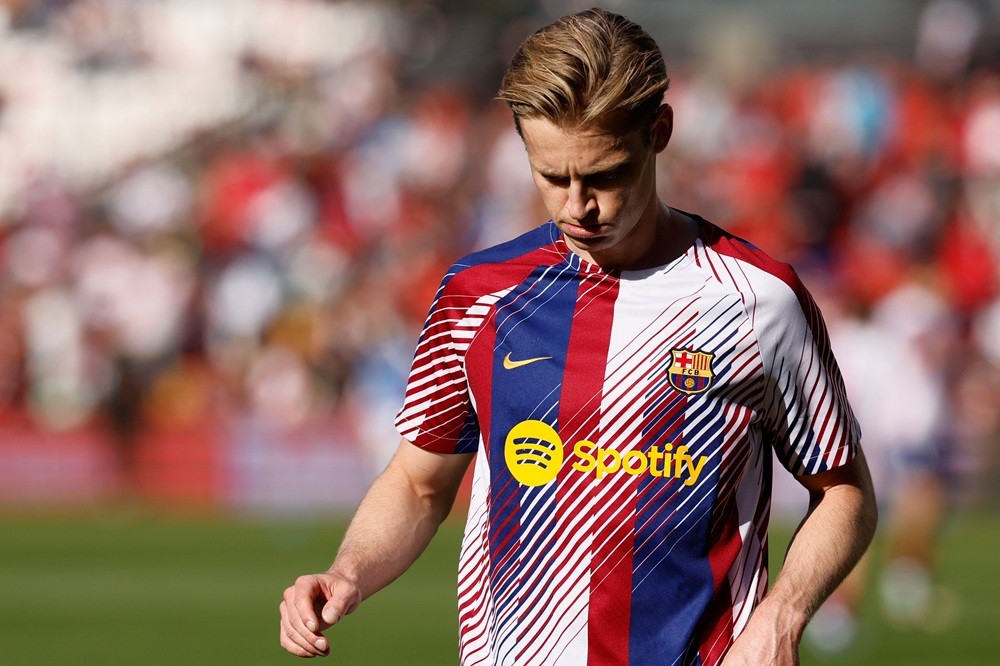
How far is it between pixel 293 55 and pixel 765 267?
1851 centimetres

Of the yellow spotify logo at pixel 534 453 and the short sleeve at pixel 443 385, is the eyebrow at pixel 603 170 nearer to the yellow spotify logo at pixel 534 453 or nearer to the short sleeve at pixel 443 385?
the short sleeve at pixel 443 385

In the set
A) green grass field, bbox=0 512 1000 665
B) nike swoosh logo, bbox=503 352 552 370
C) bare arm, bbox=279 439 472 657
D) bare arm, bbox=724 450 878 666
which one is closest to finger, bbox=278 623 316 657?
bare arm, bbox=279 439 472 657

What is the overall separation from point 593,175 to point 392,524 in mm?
922

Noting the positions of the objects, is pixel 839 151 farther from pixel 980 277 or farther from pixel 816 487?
pixel 816 487

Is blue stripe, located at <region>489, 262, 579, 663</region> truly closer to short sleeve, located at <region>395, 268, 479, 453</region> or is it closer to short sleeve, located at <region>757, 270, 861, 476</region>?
short sleeve, located at <region>395, 268, 479, 453</region>

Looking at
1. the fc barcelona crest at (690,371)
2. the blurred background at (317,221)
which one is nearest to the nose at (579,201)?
the fc barcelona crest at (690,371)

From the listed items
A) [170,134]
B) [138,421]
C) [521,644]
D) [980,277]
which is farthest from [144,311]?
[521,644]

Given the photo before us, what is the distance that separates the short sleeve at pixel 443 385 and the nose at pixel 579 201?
41cm

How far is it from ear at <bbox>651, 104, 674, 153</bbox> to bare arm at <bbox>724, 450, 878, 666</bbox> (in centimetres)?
76

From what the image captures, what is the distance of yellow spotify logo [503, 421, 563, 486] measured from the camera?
3.29 metres

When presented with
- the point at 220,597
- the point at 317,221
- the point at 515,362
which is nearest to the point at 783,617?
the point at 515,362

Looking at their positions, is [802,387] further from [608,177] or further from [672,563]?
[608,177]

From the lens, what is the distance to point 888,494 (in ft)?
48.8

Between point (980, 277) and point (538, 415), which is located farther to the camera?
point (980, 277)
